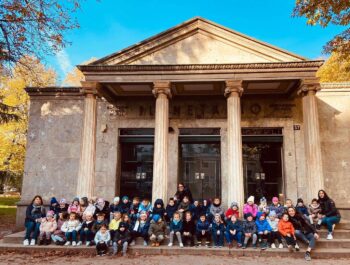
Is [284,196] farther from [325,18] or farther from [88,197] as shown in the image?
[88,197]

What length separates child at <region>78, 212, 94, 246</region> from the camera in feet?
29.0

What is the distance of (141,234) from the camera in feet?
29.2

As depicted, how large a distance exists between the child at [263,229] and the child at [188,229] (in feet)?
6.28

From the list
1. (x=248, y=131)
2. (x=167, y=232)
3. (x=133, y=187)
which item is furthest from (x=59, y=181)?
(x=248, y=131)

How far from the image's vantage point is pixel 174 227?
8867mm

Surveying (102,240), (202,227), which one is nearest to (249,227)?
(202,227)

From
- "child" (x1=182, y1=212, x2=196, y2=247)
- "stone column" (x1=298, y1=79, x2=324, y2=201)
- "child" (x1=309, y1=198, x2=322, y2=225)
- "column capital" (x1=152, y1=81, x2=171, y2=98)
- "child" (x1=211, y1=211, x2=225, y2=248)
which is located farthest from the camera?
"column capital" (x1=152, y1=81, x2=171, y2=98)

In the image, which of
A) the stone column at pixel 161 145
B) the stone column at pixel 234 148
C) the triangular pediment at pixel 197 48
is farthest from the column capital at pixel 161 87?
the stone column at pixel 234 148

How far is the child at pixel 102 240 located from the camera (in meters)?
8.25

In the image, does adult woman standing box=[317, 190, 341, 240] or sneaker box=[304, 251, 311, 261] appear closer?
sneaker box=[304, 251, 311, 261]

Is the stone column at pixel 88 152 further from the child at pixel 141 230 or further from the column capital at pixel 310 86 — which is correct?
the column capital at pixel 310 86

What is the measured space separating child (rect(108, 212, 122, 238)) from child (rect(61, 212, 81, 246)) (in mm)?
1022

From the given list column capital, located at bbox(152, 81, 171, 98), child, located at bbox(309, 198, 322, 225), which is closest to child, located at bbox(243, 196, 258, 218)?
child, located at bbox(309, 198, 322, 225)

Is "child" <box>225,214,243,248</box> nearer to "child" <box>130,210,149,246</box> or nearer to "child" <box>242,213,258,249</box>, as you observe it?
"child" <box>242,213,258,249</box>
